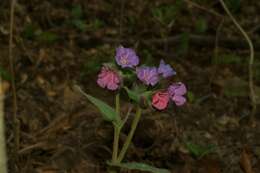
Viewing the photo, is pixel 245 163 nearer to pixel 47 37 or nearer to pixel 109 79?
pixel 109 79

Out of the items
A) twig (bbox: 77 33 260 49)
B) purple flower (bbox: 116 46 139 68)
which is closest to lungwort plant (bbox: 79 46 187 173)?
purple flower (bbox: 116 46 139 68)

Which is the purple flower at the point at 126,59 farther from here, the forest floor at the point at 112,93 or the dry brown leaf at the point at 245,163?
the dry brown leaf at the point at 245,163

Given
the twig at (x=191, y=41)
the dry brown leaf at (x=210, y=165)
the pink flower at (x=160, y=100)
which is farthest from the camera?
the twig at (x=191, y=41)

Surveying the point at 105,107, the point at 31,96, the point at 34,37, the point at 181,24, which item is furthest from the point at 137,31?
the point at 105,107

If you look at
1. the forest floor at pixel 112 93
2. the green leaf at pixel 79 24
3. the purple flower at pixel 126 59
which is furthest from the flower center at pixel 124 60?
the green leaf at pixel 79 24

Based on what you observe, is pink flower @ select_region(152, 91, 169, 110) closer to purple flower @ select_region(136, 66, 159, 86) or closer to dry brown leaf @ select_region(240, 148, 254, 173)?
purple flower @ select_region(136, 66, 159, 86)

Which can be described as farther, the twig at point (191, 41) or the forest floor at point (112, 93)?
the twig at point (191, 41)

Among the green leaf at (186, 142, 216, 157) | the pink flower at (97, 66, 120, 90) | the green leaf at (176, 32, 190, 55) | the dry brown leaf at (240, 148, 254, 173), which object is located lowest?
the dry brown leaf at (240, 148, 254, 173)
